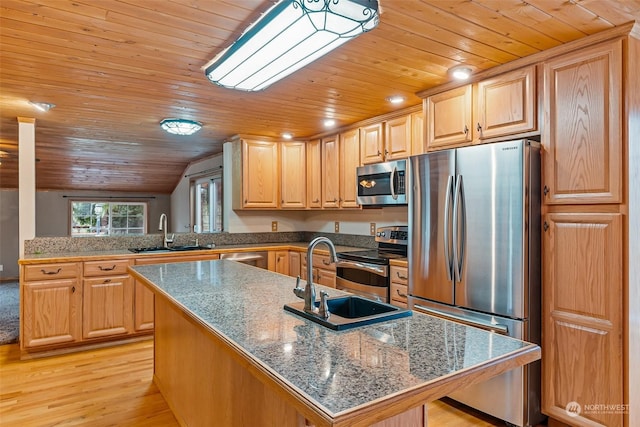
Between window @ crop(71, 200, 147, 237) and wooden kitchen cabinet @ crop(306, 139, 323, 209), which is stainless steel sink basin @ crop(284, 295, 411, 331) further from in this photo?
window @ crop(71, 200, 147, 237)

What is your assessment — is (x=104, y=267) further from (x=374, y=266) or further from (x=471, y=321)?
(x=471, y=321)

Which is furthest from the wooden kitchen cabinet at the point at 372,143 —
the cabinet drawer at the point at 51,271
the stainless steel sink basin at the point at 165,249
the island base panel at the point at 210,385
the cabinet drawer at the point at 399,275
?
the cabinet drawer at the point at 51,271

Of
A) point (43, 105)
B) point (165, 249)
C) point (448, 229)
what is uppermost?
point (43, 105)

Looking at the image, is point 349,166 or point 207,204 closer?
point 349,166

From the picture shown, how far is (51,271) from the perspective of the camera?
3.46 m

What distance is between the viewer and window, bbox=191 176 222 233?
20.8 feet

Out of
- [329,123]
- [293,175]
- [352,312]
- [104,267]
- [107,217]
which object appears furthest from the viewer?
[107,217]

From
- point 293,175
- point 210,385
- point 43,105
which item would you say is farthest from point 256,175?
point 210,385

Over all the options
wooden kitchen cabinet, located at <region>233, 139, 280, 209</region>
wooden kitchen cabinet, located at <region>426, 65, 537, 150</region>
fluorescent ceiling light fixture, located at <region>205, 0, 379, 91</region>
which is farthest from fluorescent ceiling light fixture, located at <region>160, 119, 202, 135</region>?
wooden kitchen cabinet, located at <region>426, 65, 537, 150</region>

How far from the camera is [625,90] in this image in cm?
199

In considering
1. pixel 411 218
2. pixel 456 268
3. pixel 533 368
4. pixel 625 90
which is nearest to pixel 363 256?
pixel 411 218

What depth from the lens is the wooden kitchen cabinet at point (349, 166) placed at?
162 inches

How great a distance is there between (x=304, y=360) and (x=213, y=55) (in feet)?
6.17

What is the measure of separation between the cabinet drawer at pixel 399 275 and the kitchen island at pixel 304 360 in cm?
114
